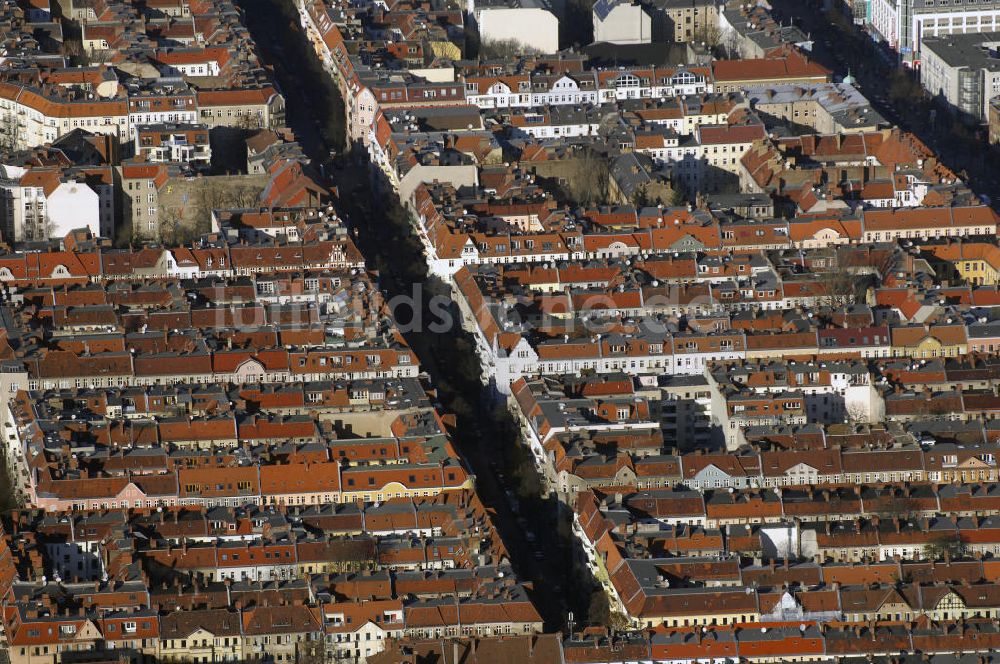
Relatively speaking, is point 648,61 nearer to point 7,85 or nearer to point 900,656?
point 7,85

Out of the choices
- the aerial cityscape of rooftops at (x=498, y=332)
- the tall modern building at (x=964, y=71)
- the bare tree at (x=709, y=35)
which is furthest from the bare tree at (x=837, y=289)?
the bare tree at (x=709, y=35)

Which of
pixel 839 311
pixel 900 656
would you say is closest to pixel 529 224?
pixel 839 311

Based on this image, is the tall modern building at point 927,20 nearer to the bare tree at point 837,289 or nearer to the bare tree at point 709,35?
the bare tree at point 709,35

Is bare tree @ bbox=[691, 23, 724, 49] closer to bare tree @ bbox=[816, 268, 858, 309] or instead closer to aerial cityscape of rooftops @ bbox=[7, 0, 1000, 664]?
aerial cityscape of rooftops @ bbox=[7, 0, 1000, 664]

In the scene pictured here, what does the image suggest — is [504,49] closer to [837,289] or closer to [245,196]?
[245,196]

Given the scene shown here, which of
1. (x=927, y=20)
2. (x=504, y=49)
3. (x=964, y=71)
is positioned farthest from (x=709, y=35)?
(x=964, y=71)

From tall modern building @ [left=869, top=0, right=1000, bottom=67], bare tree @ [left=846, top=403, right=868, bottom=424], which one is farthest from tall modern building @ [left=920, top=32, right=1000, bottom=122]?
bare tree @ [left=846, top=403, right=868, bottom=424]
